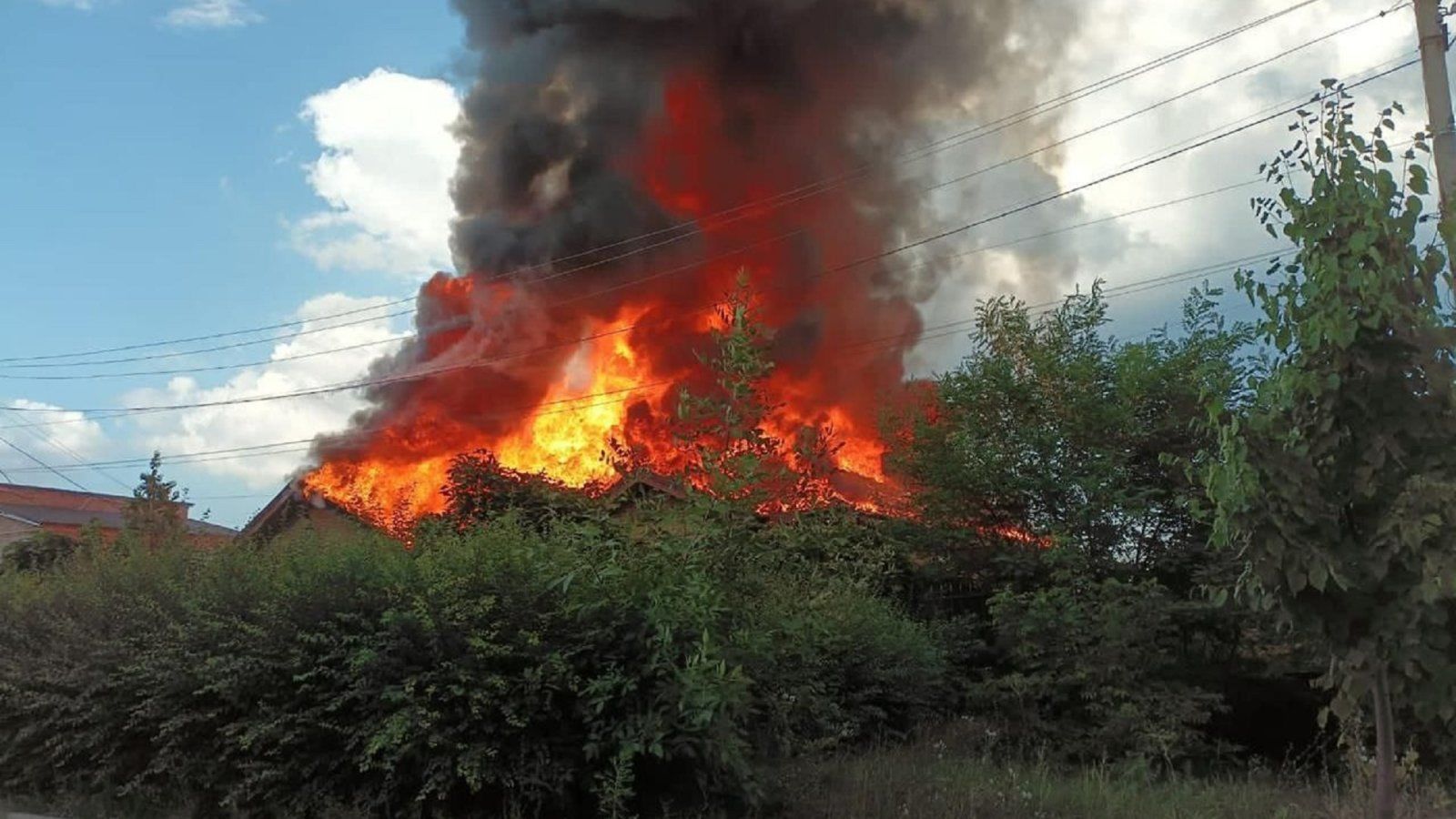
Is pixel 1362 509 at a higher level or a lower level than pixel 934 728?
higher

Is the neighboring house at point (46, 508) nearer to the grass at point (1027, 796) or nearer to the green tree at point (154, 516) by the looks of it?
the green tree at point (154, 516)

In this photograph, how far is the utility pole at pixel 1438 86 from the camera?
770 centimetres

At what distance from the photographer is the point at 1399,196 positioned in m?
4.54

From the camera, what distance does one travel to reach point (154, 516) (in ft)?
43.7

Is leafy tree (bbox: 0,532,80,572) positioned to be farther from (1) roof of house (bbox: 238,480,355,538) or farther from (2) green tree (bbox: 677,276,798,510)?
(2) green tree (bbox: 677,276,798,510)

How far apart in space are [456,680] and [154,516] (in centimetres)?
857

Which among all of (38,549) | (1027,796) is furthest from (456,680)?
(38,549)

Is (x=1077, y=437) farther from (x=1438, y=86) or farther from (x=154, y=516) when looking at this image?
(x=154, y=516)

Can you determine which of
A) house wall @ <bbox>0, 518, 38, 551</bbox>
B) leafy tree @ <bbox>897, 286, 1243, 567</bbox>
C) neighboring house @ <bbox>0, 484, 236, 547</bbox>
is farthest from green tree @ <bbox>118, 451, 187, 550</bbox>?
house wall @ <bbox>0, 518, 38, 551</bbox>

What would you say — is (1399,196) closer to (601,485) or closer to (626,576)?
(626,576)

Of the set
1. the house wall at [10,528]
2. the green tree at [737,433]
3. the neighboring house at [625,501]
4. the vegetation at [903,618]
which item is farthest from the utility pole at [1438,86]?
the house wall at [10,528]

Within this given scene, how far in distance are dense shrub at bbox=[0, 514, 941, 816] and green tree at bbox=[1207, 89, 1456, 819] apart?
2926 mm

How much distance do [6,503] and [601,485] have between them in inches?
1773

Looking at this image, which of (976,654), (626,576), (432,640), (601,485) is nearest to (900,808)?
(626,576)
